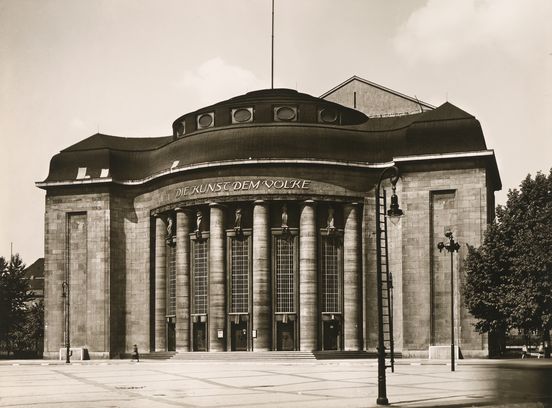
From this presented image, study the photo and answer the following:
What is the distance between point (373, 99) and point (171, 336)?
3065cm

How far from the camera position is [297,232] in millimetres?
67812

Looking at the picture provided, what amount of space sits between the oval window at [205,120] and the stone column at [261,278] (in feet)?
31.5

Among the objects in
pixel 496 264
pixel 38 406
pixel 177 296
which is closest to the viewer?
pixel 38 406

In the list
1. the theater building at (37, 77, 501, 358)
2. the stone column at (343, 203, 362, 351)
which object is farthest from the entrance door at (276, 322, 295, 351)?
the stone column at (343, 203, 362, 351)

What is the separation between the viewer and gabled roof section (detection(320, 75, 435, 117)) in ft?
276

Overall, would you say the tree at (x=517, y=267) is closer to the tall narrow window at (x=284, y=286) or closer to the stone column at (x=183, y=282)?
the tall narrow window at (x=284, y=286)

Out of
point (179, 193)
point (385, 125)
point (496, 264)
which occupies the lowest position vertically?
point (496, 264)

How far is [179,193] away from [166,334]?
12.1 meters

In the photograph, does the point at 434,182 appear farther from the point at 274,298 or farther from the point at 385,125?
Result: the point at 274,298

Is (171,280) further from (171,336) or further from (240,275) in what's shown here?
(240,275)

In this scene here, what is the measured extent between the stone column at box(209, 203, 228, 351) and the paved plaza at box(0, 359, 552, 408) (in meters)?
22.6

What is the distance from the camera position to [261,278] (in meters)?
66.7

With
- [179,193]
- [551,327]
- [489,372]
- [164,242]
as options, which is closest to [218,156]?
[179,193]

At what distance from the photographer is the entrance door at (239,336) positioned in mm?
68000
